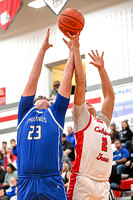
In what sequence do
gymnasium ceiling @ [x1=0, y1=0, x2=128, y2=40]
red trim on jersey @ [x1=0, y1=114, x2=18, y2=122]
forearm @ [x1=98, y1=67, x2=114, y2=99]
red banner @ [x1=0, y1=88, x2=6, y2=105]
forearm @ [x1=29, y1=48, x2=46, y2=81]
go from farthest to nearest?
red banner @ [x1=0, y1=88, x2=6, y2=105] < red trim on jersey @ [x1=0, y1=114, x2=18, y2=122] < gymnasium ceiling @ [x1=0, y1=0, x2=128, y2=40] < forearm @ [x1=98, y1=67, x2=114, y2=99] < forearm @ [x1=29, y1=48, x2=46, y2=81]

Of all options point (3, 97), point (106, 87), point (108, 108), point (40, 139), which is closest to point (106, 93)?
point (106, 87)

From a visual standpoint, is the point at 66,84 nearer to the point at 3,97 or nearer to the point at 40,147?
the point at 40,147

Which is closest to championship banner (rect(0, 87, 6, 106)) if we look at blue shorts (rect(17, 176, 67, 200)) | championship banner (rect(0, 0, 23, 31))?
championship banner (rect(0, 0, 23, 31))

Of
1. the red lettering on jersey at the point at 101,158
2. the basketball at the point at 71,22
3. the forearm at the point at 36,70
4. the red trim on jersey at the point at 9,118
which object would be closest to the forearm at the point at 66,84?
the forearm at the point at 36,70

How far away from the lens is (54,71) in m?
18.5

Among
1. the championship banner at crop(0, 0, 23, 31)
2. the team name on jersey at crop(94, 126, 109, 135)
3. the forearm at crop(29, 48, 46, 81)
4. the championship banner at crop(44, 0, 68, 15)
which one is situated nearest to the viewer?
the forearm at crop(29, 48, 46, 81)

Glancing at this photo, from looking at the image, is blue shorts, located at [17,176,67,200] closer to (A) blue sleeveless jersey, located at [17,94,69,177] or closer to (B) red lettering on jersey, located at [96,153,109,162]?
(A) blue sleeveless jersey, located at [17,94,69,177]

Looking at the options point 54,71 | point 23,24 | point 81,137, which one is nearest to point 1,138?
point 54,71

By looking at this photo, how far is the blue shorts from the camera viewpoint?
363cm

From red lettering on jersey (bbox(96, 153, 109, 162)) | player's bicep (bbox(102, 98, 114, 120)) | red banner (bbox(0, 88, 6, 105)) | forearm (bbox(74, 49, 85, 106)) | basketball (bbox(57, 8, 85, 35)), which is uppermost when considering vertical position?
red banner (bbox(0, 88, 6, 105))

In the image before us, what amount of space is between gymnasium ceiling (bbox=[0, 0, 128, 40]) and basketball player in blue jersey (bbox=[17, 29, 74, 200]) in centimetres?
1267

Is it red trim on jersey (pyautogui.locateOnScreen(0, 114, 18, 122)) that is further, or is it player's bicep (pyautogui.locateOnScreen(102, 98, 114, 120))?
red trim on jersey (pyautogui.locateOnScreen(0, 114, 18, 122))

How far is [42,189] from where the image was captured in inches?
143

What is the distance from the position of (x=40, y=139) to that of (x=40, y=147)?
85mm
